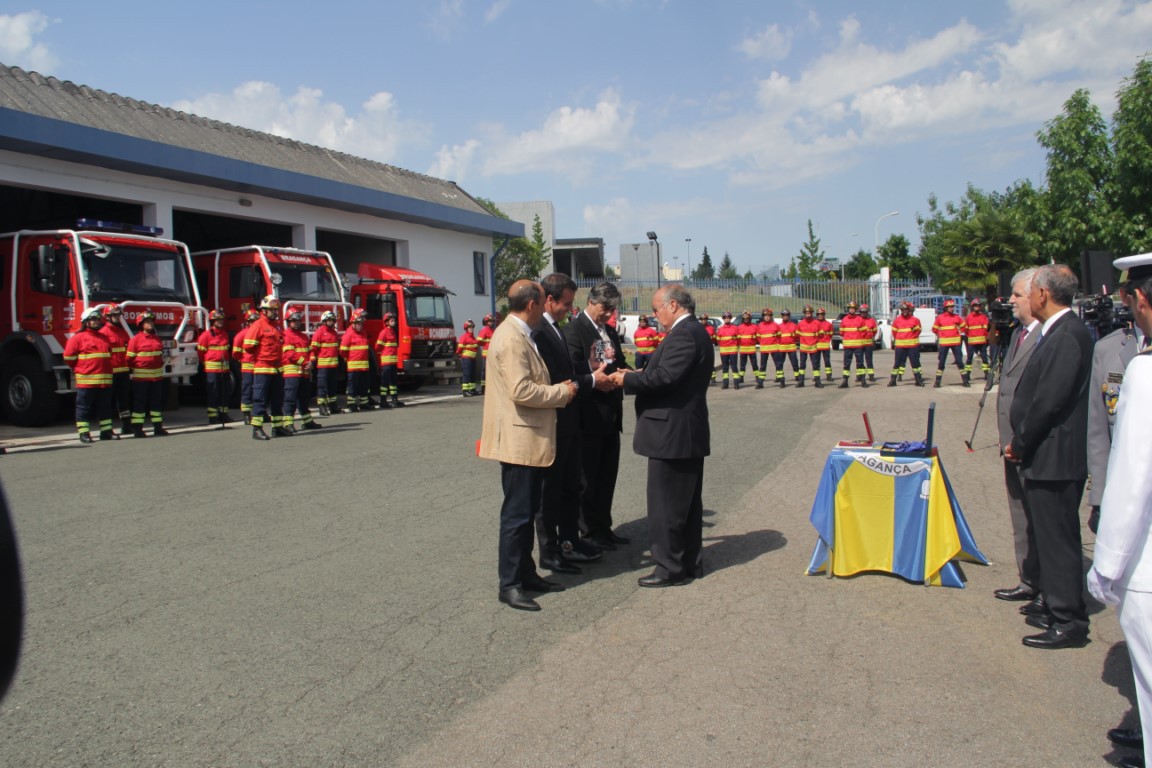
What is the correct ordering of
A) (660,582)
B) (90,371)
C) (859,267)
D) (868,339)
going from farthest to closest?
1. (859,267)
2. (868,339)
3. (90,371)
4. (660,582)

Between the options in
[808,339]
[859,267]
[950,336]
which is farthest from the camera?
[859,267]

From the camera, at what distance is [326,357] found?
54.7 feet

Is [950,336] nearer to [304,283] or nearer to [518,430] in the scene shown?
[304,283]

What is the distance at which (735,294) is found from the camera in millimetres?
44219

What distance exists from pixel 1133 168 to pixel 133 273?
25447 millimetres

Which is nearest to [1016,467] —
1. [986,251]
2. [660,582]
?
[660,582]

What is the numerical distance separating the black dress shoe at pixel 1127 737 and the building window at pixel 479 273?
28.0 metres

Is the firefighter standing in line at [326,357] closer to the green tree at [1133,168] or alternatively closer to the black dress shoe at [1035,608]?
the black dress shoe at [1035,608]

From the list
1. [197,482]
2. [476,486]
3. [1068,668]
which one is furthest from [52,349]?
[1068,668]

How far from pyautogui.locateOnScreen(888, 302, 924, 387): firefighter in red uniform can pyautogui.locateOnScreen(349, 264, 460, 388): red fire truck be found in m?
11.1

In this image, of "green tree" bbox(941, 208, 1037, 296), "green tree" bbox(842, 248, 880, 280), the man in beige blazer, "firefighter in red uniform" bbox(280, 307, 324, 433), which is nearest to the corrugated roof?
"firefighter in red uniform" bbox(280, 307, 324, 433)

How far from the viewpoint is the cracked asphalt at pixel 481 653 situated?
3725mm

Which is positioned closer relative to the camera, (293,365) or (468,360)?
(293,365)

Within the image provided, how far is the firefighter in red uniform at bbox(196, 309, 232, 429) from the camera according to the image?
15.2m
